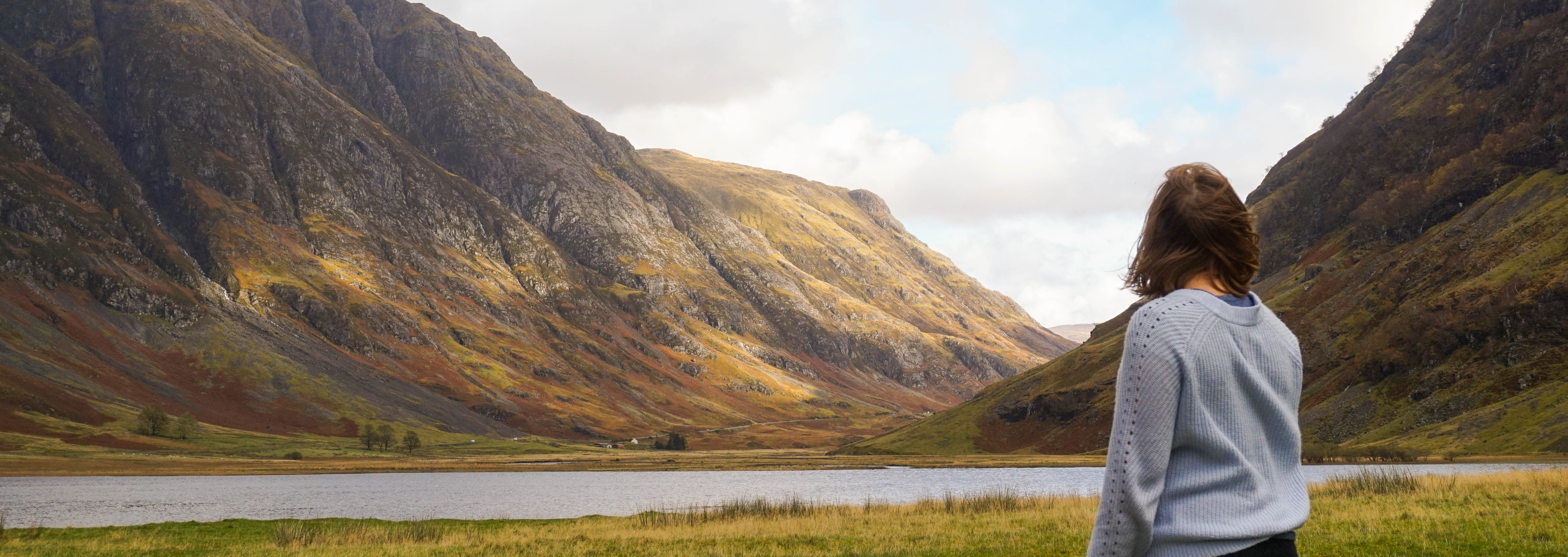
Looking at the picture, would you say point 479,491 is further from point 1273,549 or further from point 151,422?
point 151,422

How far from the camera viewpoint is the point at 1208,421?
5.16 meters

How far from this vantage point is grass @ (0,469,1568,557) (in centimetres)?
2503

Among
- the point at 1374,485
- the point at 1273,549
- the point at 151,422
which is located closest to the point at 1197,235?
the point at 1273,549

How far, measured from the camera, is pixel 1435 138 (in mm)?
198625

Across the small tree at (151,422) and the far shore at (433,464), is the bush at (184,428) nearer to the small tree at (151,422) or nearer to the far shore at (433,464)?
the small tree at (151,422)

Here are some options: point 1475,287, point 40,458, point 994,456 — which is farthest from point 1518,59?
point 40,458

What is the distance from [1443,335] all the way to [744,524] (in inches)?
4929

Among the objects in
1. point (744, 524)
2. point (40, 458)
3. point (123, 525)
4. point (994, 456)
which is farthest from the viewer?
point (994, 456)

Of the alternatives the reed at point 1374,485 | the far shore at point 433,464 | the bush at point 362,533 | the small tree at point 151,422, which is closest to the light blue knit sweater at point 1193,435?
the reed at point 1374,485

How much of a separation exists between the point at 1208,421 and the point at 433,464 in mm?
Answer: 183476

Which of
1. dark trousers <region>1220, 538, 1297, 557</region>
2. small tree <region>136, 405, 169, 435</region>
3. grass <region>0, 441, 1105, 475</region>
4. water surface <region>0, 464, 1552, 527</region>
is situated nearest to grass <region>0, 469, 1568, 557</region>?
water surface <region>0, 464, 1552, 527</region>

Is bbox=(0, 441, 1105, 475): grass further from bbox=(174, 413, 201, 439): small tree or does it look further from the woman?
the woman

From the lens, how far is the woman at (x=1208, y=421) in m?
5.09

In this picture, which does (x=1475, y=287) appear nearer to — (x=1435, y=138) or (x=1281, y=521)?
(x=1435, y=138)
